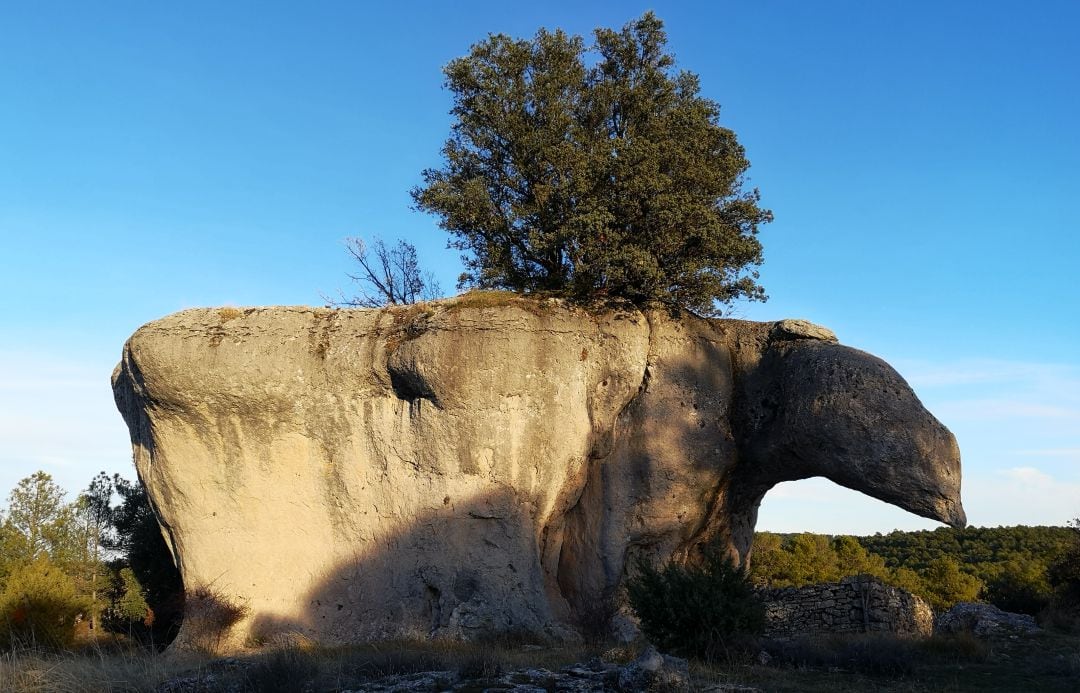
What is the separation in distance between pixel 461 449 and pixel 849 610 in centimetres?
961

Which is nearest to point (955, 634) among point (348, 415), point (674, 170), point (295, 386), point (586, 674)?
point (586, 674)

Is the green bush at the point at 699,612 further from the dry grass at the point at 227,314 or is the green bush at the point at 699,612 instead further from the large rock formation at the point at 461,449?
the dry grass at the point at 227,314

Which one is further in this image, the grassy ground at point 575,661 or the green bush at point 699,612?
the green bush at point 699,612

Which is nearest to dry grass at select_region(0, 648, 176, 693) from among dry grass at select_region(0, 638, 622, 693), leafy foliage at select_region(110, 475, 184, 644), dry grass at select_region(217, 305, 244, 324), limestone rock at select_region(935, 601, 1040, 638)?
dry grass at select_region(0, 638, 622, 693)

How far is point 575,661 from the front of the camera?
11.4m

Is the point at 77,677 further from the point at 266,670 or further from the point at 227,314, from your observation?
the point at 227,314

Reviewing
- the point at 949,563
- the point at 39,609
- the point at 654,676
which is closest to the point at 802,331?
the point at 654,676

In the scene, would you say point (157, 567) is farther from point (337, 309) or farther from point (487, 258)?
point (487, 258)

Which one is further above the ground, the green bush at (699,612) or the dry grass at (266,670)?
the green bush at (699,612)

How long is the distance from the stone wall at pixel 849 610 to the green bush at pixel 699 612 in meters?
7.15

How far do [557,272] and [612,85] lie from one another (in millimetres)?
4305

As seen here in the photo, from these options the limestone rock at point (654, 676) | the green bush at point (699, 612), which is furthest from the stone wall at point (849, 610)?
the limestone rock at point (654, 676)

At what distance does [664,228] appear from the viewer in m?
17.2

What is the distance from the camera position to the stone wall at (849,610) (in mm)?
18297
